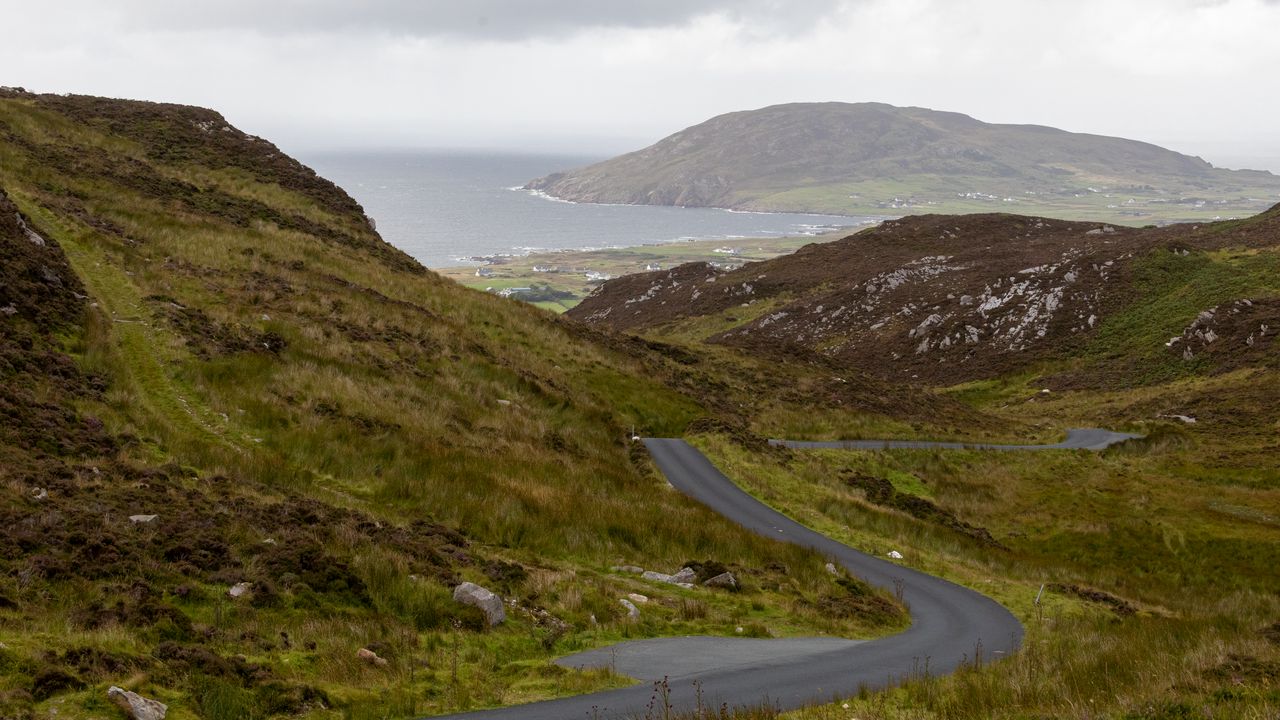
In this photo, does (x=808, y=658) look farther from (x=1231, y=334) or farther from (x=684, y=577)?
(x=1231, y=334)

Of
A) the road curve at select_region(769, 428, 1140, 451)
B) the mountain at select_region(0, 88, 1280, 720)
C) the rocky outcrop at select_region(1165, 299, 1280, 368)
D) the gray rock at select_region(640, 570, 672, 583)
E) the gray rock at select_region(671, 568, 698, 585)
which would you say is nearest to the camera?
the mountain at select_region(0, 88, 1280, 720)

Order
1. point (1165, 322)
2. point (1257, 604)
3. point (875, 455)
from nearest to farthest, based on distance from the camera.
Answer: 1. point (1257, 604)
2. point (875, 455)
3. point (1165, 322)

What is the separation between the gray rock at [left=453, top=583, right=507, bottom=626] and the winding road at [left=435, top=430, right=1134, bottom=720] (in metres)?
1.54

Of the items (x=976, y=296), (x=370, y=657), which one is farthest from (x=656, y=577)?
(x=976, y=296)

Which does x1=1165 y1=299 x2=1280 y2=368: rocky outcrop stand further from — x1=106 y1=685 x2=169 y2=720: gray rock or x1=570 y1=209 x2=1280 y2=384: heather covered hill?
x1=106 y1=685 x2=169 y2=720: gray rock

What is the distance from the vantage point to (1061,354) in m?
72.8

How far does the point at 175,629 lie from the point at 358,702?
8.61 feet

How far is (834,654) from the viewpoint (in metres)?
14.0

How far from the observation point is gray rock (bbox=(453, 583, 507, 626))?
13188mm

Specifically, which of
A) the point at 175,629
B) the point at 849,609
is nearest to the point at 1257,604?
the point at 849,609

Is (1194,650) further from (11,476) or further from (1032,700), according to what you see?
(11,476)

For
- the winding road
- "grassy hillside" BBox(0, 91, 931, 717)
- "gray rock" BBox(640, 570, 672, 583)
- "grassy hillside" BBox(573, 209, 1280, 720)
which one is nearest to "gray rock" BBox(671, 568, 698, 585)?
"gray rock" BBox(640, 570, 672, 583)

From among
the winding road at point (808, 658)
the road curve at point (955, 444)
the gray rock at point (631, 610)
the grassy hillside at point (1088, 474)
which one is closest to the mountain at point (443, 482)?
the grassy hillside at point (1088, 474)

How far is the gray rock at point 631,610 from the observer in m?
14.5
